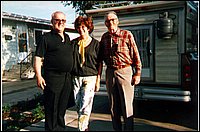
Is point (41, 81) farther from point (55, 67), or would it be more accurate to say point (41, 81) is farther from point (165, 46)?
point (165, 46)

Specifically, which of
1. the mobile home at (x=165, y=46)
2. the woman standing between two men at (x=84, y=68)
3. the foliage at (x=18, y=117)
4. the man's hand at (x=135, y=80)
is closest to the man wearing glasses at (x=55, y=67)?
the woman standing between two men at (x=84, y=68)

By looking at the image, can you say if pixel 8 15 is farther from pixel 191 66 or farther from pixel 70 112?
pixel 191 66

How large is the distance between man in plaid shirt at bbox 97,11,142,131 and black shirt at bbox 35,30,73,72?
1.50 ft

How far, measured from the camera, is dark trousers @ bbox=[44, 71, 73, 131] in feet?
9.55

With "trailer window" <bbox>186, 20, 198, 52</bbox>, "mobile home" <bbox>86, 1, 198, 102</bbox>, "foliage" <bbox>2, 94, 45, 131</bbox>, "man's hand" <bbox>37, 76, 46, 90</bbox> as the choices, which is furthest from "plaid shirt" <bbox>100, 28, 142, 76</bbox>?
"foliage" <bbox>2, 94, 45, 131</bbox>

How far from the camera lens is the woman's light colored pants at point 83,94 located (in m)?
2.90

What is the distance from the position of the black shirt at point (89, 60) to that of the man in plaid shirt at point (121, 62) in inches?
5.6

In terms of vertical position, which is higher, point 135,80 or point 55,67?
point 55,67

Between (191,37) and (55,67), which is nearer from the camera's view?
(55,67)

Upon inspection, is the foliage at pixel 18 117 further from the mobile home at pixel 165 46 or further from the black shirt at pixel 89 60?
the mobile home at pixel 165 46

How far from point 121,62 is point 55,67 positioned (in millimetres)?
805

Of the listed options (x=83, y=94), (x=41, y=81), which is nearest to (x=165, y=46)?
(x=83, y=94)

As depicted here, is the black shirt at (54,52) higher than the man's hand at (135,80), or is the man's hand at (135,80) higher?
the black shirt at (54,52)

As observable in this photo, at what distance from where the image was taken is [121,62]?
117 inches
